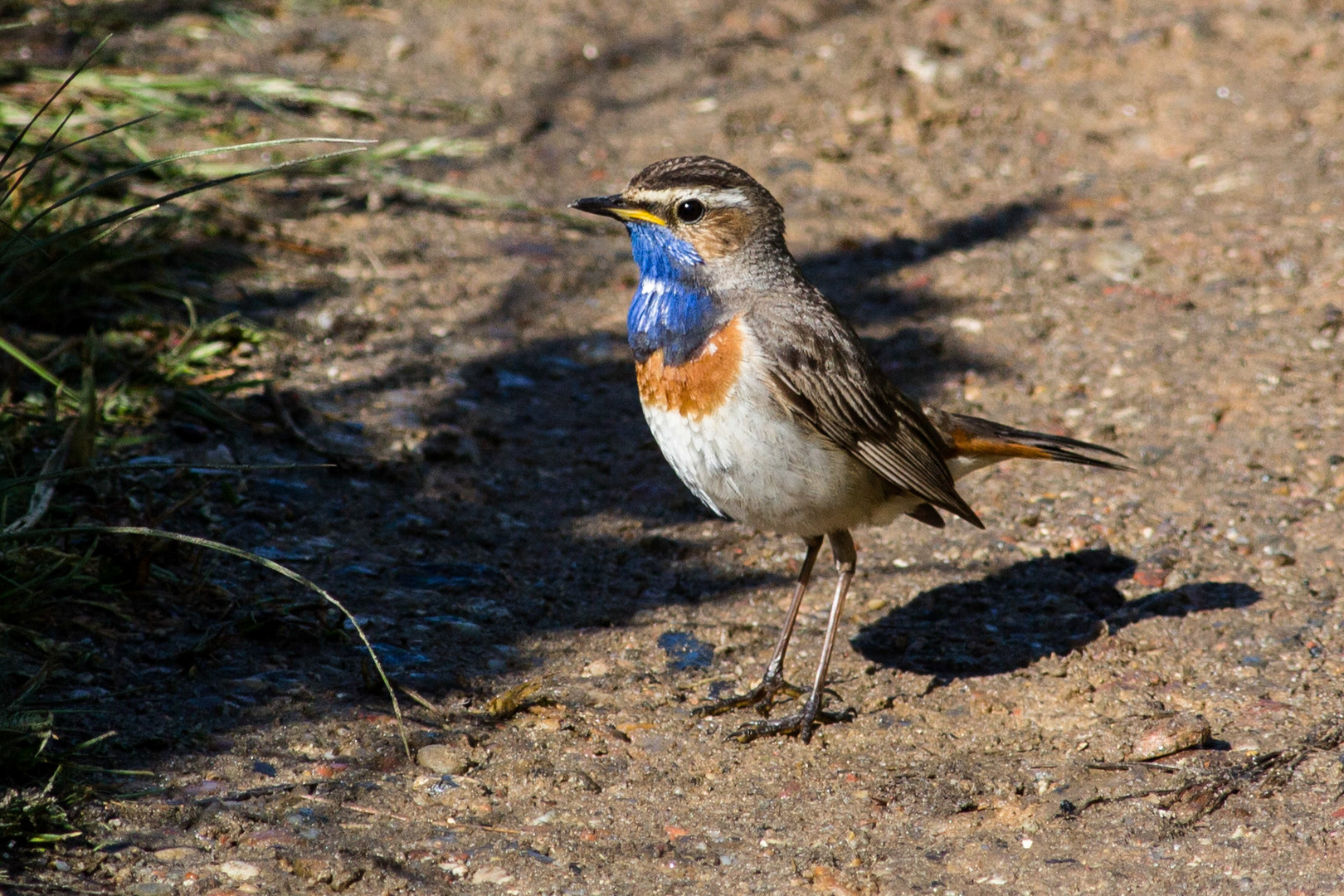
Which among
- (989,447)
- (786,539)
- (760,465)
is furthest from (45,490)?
(989,447)

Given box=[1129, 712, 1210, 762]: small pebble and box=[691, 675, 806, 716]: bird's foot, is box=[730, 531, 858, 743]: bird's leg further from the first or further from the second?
box=[1129, 712, 1210, 762]: small pebble

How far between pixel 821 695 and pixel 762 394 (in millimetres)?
1067

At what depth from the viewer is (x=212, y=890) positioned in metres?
3.40

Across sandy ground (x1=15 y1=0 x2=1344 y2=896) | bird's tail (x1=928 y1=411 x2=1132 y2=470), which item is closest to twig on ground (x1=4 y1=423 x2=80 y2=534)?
sandy ground (x1=15 y1=0 x2=1344 y2=896)

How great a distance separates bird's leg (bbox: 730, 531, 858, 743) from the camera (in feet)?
15.0

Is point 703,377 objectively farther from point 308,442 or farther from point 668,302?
point 308,442

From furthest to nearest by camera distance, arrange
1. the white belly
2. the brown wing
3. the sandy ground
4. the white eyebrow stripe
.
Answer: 1. the white eyebrow stripe
2. the brown wing
3. the white belly
4. the sandy ground

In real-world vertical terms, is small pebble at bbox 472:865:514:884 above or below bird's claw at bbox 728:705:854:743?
above

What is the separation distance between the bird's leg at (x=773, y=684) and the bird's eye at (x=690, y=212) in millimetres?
1247

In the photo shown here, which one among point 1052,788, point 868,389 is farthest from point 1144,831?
point 868,389

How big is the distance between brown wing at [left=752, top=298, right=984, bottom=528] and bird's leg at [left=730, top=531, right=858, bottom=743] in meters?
0.31

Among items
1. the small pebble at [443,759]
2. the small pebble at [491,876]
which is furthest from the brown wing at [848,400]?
the small pebble at [491,876]

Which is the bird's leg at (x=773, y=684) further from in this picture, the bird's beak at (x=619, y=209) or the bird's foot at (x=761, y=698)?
the bird's beak at (x=619, y=209)

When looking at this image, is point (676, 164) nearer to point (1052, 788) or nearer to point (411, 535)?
point (411, 535)
